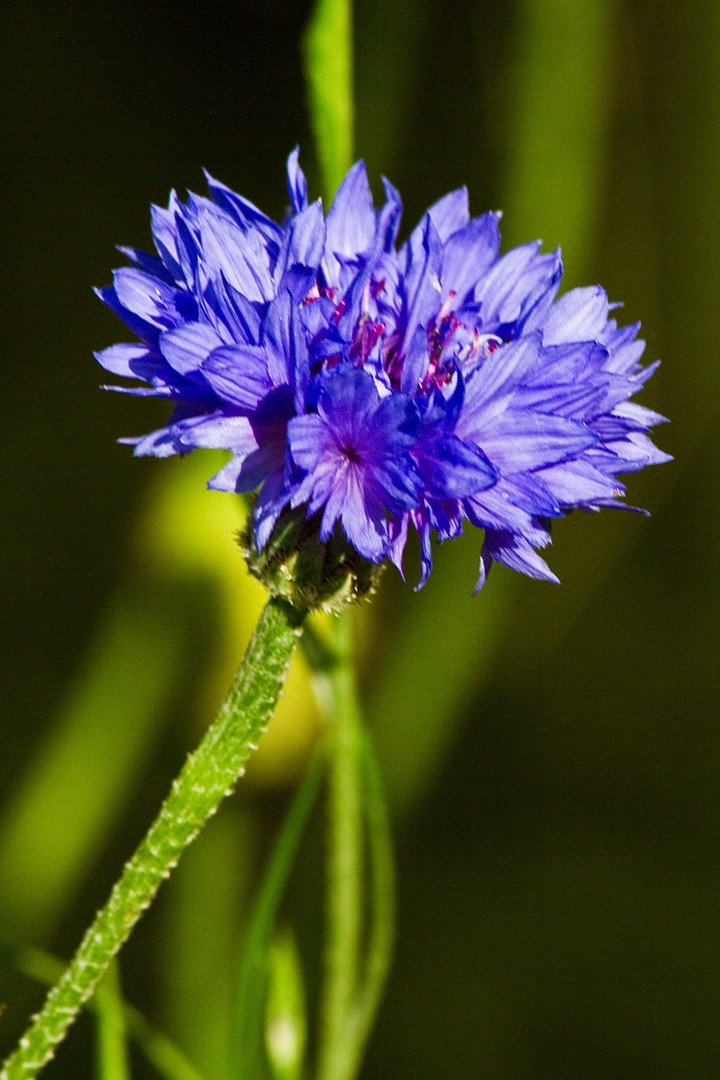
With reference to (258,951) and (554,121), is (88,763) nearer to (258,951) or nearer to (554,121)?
(258,951)

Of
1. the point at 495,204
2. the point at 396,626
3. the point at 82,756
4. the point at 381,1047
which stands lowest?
the point at 381,1047

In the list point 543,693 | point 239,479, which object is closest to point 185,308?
point 239,479

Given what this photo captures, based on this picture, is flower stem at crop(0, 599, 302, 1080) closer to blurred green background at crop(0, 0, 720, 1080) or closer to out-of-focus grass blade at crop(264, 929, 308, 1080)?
out-of-focus grass blade at crop(264, 929, 308, 1080)

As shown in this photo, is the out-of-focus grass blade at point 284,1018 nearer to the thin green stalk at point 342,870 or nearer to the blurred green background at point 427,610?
the thin green stalk at point 342,870

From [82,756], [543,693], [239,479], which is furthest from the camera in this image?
[543,693]

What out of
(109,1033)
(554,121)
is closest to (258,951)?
(109,1033)

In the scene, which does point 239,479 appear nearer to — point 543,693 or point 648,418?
point 648,418
